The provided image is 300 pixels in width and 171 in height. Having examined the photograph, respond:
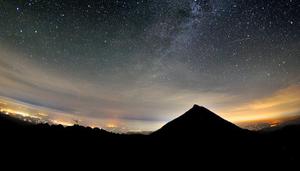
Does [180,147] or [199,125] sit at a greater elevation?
[199,125]

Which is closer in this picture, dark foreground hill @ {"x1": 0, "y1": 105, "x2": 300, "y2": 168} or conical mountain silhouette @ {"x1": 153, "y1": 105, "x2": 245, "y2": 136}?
dark foreground hill @ {"x1": 0, "y1": 105, "x2": 300, "y2": 168}

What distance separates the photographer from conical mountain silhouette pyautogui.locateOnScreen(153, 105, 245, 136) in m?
12.6

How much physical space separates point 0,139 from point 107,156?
305 inches

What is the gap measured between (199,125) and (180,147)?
2.39 meters

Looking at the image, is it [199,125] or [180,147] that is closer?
[180,147]

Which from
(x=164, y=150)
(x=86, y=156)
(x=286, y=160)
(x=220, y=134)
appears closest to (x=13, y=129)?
(x=86, y=156)

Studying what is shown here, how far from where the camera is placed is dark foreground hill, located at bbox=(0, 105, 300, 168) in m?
10.8

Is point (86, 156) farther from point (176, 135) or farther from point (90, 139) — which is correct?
point (176, 135)

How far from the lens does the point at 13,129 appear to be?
626 inches

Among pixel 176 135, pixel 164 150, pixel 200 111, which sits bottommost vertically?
pixel 164 150

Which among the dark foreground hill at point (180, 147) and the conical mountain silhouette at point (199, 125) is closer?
the dark foreground hill at point (180, 147)

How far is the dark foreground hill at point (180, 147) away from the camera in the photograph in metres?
10.8

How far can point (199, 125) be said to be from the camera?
1311 centimetres

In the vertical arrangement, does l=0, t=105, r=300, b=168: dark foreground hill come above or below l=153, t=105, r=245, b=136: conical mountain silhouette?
below
